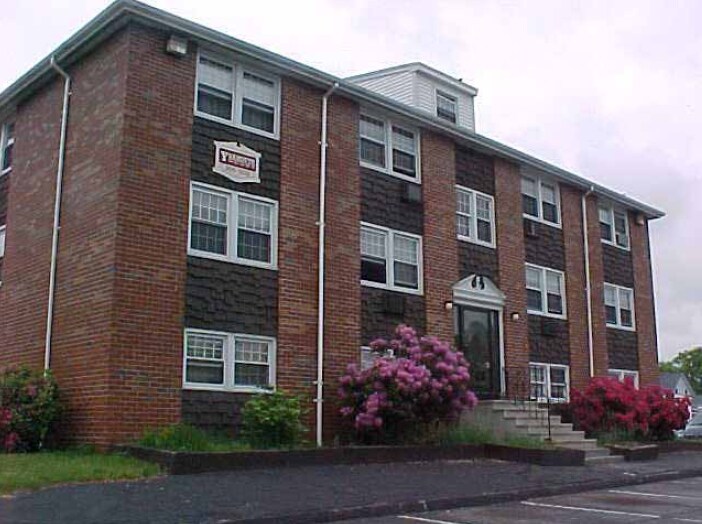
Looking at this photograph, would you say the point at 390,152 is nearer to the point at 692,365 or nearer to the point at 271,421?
the point at 271,421

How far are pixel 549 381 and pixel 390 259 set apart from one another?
249 inches

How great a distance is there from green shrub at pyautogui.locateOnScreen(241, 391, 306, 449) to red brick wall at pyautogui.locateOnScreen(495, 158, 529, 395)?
798 cm

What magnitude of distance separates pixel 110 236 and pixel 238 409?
12.5 feet

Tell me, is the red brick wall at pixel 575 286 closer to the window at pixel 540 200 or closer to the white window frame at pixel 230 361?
the window at pixel 540 200

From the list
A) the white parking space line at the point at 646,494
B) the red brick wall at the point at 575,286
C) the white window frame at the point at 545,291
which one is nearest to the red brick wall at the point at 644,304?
the red brick wall at the point at 575,286

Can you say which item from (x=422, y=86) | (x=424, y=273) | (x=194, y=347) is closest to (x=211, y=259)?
(x=194, y=347)

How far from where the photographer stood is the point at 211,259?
16203 millimetres

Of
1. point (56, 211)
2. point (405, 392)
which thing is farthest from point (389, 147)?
point (56, 211)

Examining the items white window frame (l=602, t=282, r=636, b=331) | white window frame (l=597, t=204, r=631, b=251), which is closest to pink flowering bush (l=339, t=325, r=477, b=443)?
white window frame (l=602, t=282, r=636, b=331)

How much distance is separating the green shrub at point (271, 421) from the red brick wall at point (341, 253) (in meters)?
2.17

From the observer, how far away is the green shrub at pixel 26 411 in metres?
14.7

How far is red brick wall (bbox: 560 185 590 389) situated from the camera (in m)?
24.0

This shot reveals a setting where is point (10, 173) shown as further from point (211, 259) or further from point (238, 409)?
point (238, 409)

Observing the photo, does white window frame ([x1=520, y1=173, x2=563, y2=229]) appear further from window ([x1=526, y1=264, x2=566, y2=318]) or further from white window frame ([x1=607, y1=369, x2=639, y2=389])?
white window frame ([x1=607, y1=369, x2=639, y2=389])
